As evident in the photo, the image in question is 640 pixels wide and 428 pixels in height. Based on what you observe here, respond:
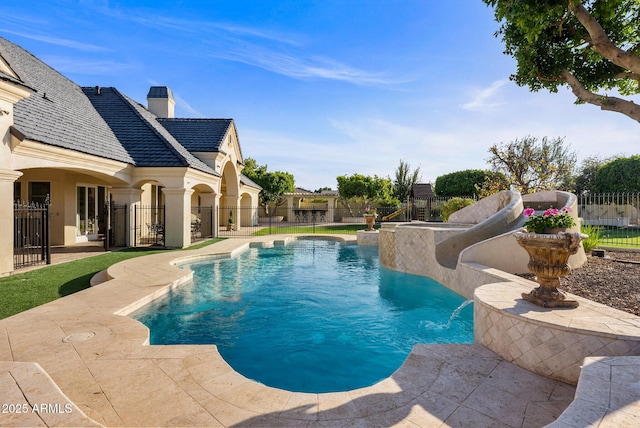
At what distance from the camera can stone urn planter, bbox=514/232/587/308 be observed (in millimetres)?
4594

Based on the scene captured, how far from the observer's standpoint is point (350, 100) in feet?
57.5

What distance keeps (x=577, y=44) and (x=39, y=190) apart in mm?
22204

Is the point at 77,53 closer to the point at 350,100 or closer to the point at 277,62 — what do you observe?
the point at 277,62

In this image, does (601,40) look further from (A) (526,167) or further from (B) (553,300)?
(A) (526,167)

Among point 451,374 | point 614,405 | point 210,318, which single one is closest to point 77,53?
point 210,318

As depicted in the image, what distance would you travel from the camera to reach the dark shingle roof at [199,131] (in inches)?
831

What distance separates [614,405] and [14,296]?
1042 centimetres

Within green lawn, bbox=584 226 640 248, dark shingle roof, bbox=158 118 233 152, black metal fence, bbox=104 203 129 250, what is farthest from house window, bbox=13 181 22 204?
green lawn, bbox=584 226 640 248

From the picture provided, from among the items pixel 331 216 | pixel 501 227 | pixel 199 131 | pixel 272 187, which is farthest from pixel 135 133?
pixel 331 216

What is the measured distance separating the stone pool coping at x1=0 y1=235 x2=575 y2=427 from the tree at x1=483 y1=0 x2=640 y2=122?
6853 millimetres

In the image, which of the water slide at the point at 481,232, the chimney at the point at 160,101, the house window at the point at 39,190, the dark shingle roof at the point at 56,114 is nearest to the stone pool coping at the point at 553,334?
the water slide at the point at 481,232

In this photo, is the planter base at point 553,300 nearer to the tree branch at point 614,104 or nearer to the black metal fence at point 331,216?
the tree branch at point 614,104

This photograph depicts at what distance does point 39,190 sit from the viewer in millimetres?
15102

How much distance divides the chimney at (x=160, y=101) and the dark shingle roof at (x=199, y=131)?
2286 millimetres
